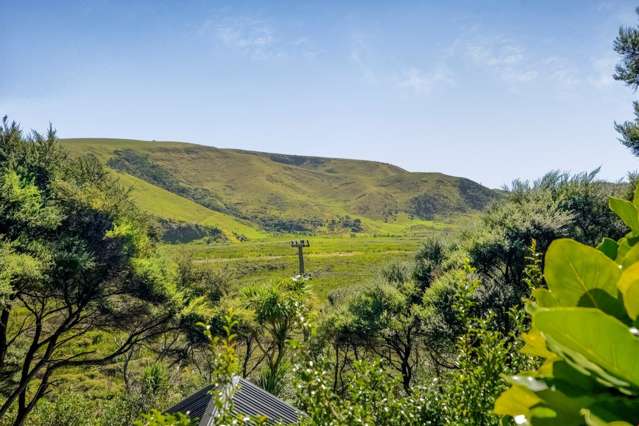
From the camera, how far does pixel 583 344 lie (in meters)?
0.61

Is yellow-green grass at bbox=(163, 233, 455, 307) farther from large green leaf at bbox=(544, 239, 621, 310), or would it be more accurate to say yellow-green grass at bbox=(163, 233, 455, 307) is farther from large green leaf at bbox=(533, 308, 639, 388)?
large green leaf at bbox=(533, 308, 639, 388)

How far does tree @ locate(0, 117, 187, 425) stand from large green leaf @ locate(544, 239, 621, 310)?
1173cm

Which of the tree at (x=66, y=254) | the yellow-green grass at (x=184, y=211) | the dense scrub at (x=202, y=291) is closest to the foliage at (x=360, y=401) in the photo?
the dense scrub at (x=202, y=291)

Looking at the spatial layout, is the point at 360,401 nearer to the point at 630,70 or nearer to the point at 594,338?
the point at 594,338

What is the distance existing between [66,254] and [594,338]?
1365cm

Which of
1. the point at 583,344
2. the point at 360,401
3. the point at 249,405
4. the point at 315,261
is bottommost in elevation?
the point at 315,261

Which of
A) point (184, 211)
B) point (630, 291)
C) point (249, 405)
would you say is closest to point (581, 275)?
point (630, 291)

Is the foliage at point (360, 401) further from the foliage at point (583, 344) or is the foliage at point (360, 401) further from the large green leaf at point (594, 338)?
the large green leaf at point (594, 338)

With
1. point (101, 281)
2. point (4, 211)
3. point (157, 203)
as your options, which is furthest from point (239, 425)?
point (157, 203)

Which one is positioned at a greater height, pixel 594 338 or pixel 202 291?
pixel 594 338

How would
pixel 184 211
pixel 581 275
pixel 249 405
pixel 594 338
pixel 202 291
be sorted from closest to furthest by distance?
pixel 594 338
pixel 581 275
pixel 249 405
pixel 202 291
pixel 184 211

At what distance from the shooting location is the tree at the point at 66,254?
36.7ft

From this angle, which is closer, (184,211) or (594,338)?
(594,338)

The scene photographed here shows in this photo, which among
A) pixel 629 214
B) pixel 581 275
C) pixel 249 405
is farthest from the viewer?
pixel 249 405
